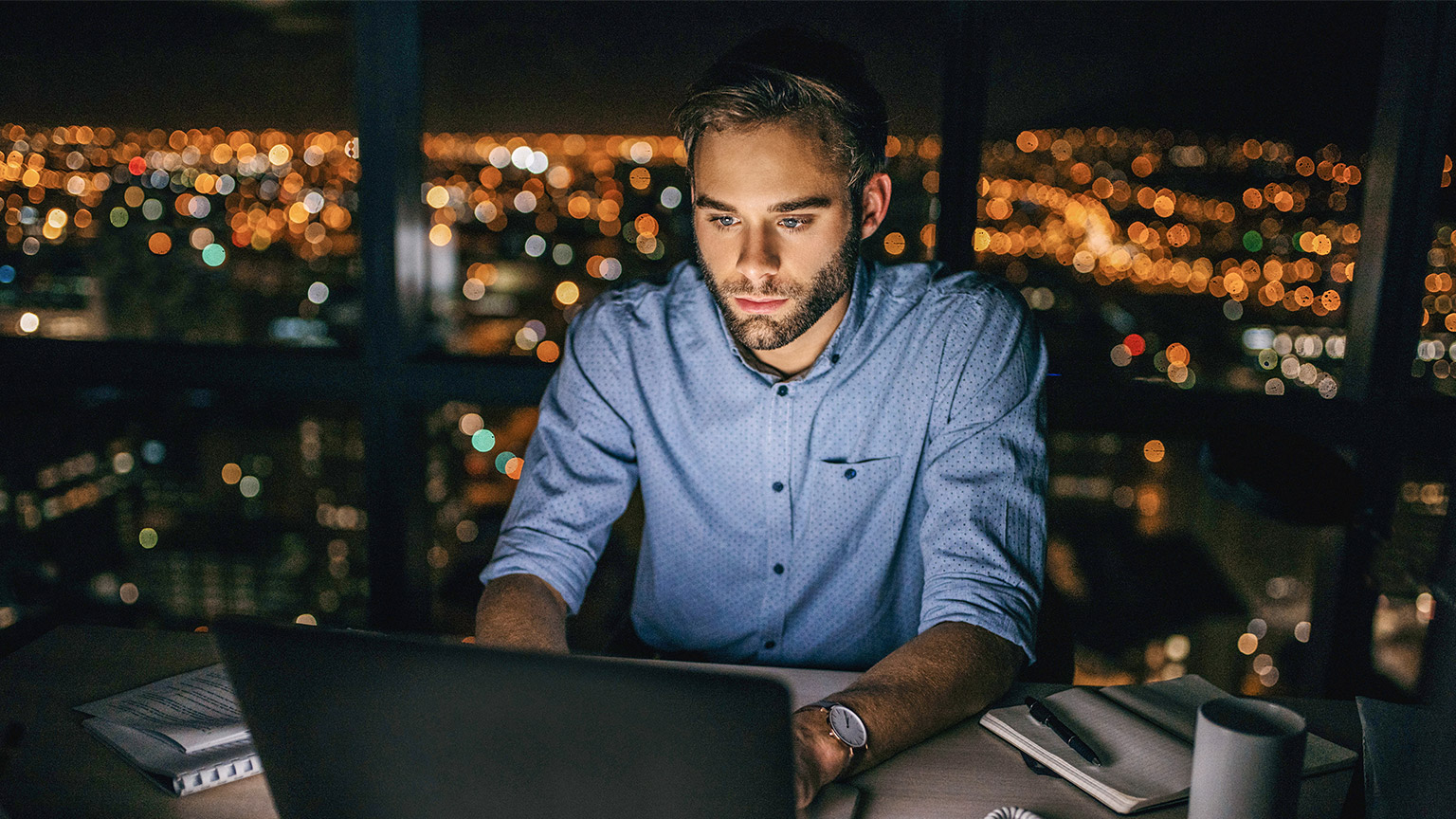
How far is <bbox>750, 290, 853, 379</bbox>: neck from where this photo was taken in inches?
59.7

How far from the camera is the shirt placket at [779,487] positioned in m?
1.47

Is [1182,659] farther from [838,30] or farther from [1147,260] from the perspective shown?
[838,30]

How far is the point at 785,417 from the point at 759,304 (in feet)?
0.66

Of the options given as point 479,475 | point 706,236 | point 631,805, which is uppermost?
point 706,236

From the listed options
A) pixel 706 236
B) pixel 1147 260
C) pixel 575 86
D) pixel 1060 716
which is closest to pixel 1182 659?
pixel 1147 260

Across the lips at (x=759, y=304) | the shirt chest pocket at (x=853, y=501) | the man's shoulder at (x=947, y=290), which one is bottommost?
the shirt chest pocket at (x=853, y=501)

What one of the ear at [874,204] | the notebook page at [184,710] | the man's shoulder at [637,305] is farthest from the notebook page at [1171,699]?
the notebook page at [184,710]

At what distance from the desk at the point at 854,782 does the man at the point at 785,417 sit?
278mm

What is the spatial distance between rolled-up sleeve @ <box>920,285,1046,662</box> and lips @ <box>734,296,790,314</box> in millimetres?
300

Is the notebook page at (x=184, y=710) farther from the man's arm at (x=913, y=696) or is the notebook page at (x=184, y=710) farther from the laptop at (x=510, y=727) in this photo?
the man's arm at (x=913, y=696)

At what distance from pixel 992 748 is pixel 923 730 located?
0.09 m

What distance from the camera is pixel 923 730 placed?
1.00m

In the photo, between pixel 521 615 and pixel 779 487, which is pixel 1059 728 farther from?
pixel 521 615

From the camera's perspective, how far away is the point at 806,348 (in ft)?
5.05
